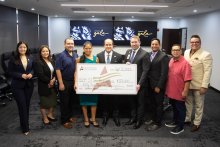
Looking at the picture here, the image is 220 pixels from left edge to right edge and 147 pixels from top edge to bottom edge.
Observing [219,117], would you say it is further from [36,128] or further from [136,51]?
[36,128]

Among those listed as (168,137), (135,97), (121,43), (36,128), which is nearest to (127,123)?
(135,97)

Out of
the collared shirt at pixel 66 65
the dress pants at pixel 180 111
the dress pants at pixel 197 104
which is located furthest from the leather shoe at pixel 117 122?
the dress pants at pixel 197 104

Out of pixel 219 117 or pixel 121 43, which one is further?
pixel 121 43

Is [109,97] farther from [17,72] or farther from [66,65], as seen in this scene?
[17,72]

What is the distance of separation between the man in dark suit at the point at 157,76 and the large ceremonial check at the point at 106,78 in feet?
0.97

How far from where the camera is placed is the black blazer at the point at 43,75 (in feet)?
11.9

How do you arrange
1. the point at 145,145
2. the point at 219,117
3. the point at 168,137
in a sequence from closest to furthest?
the point at 145,145, the point at 168,137, the point at 219,117

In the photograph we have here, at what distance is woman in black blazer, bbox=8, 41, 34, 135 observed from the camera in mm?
3328

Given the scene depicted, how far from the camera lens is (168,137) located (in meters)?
3.49

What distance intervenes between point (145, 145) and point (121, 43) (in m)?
7.96

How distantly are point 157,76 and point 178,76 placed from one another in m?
0.33

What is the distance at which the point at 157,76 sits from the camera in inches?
143

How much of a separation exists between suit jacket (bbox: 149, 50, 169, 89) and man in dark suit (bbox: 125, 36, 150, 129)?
0.33 feet

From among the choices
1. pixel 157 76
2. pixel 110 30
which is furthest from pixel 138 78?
pixel 110 30
